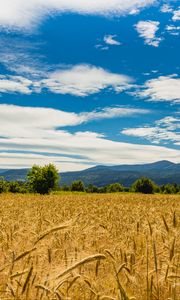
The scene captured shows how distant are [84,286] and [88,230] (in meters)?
2.65

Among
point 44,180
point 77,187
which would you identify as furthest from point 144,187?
point 44,180

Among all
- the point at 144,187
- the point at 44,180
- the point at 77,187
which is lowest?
the point at 77,187

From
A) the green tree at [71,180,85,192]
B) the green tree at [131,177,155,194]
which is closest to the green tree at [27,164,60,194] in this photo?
the green tree at [71,180,85,192]

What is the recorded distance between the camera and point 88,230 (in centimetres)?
646

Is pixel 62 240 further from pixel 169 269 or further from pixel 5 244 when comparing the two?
pixel 169 269

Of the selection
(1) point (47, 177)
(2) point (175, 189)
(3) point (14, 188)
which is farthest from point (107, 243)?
(2) point (175, 189)

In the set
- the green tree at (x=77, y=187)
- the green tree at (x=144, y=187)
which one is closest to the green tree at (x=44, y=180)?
the green tree at (x=77, y=187)

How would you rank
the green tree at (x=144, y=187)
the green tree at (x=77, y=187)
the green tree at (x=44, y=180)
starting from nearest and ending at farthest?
the green tree at (x=44, y=180) → the green tree at (x=144, y=187) → the green tree at (x=77, y=187)

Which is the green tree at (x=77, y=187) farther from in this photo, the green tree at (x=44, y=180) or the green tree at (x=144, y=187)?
the green tree at (x=44, y=180)

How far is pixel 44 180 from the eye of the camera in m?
83.5

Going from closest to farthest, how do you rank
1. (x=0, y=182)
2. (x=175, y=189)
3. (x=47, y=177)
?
(x=47, y=177)
(x=0, y=182)
(x=175, y=189)

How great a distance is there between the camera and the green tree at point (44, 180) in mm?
83438

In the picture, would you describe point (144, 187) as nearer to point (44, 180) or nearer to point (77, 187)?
point (77, 187)

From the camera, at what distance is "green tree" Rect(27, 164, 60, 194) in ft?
274
